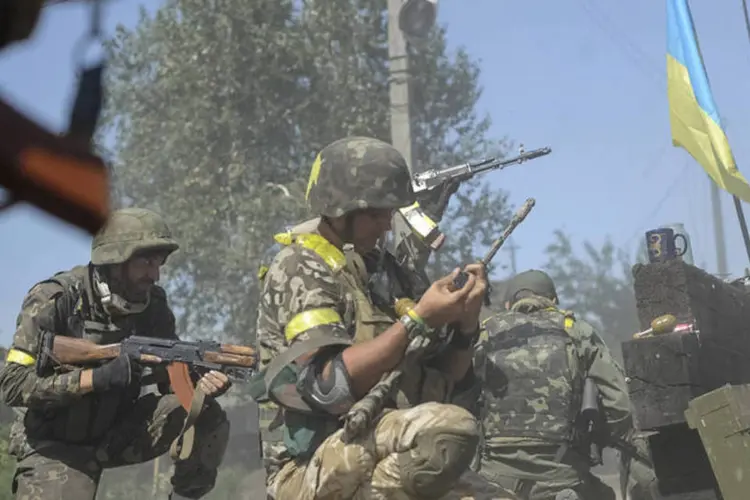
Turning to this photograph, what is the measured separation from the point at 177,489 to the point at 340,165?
7.15ft

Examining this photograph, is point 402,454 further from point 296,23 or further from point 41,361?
point 296,23

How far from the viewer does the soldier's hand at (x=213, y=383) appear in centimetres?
516

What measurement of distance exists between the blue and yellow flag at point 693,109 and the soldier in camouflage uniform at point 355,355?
5.28 meters

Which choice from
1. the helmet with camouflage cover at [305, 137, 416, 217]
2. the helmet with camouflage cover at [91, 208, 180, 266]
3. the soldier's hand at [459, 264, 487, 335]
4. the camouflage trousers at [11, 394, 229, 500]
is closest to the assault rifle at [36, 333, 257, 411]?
the camouflage trousers at [11, 394, 229, 500]

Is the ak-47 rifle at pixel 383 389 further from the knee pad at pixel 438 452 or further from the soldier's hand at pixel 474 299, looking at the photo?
the knee pad at pixel 438 452

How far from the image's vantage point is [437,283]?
3.55 meters

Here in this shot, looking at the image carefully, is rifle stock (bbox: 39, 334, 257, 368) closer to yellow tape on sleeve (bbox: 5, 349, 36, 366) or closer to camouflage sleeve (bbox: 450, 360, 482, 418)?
yellow tape on sleeve (bbox: 5, 349, 36, 366)

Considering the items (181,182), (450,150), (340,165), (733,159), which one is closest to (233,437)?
(181,182)

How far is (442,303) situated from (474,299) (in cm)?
14

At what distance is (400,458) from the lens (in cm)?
339

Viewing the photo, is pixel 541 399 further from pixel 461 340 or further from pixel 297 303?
pixel 297 303

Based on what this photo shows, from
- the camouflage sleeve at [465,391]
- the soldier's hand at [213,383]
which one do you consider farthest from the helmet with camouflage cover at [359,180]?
the soldier's hand at [213,383]

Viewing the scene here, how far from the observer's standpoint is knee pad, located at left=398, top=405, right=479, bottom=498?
11.0ft

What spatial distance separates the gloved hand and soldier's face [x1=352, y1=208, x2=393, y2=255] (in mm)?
1521
